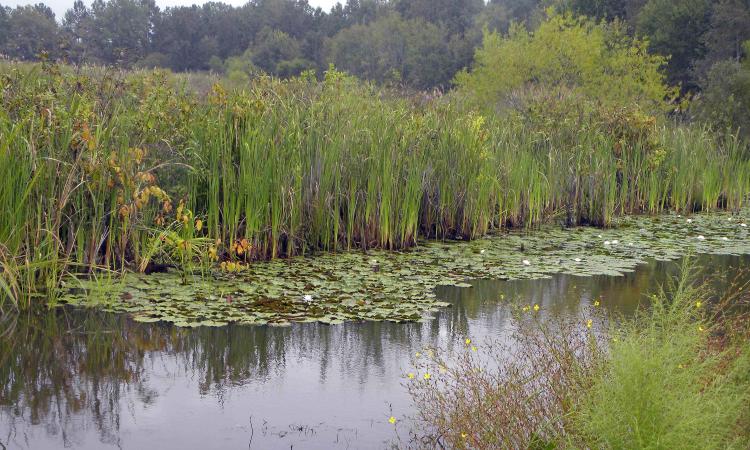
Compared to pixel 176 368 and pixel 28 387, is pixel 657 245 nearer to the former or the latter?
pixel 176 368

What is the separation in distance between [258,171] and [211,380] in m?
2.80

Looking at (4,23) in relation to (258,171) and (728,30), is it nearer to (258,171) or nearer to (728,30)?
(728,30)

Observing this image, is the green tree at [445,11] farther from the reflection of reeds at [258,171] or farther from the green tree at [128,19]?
the reflection of reeds at [258,171]

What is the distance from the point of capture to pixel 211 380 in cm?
463

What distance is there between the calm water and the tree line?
2834 centimetres

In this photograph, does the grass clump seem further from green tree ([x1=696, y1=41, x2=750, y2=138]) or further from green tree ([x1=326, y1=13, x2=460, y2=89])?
green tree ([x1=326, y1=13, x2=460, y2=89])

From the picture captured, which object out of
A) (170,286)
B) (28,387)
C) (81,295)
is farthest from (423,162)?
(28,387)

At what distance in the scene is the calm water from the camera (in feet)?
12.7

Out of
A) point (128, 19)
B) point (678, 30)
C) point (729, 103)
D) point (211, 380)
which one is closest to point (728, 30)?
point (678, 30)

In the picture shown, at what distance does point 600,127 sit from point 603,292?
5.16m

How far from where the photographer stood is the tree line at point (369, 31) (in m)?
34.3

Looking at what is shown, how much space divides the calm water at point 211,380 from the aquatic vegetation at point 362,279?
177 millimetres

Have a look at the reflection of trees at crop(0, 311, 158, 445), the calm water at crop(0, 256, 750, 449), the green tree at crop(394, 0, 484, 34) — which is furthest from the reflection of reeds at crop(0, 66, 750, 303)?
the green tree at crop(394, 0, 484, 34)

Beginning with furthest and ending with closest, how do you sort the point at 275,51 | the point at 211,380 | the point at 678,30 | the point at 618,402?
the point at 275,51, the point at 678,30, the point at 211,380, the point at 618,402
